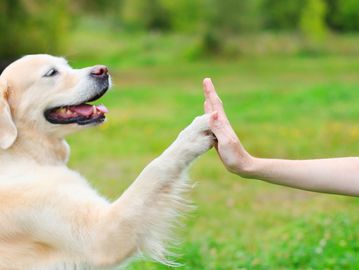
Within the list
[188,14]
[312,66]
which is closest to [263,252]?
[312,66]

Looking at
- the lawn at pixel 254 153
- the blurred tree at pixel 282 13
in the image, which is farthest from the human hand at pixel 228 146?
the blurred tree at pixel 282 13

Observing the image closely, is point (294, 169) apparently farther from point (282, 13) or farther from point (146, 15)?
point (146, 15)

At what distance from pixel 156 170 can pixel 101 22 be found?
53.3 m

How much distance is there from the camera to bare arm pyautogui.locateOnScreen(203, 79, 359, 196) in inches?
167

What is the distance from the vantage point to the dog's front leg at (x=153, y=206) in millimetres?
4148

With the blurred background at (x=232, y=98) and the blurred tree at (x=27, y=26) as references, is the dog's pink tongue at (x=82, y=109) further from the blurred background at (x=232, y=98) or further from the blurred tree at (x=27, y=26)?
the blurred tree at (x=27, y=26)

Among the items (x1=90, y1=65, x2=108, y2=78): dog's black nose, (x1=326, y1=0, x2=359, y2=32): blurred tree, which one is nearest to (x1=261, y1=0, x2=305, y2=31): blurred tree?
(x1=326, y1=0, x2=359, y2=32): blurred tree

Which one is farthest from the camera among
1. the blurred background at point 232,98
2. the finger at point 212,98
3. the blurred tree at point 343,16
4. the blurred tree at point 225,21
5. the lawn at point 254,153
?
the blurred tree at point 343,16

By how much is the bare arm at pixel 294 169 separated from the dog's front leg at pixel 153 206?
0.13m

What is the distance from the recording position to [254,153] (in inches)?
493

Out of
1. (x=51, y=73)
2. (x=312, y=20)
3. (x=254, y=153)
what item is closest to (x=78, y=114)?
(x=51, y=73)

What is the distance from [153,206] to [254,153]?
842 centimetres

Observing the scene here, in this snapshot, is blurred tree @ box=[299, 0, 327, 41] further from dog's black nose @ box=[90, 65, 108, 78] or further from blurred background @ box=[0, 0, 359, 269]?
dog's black nose @ box=[90, 65, 108, 78]

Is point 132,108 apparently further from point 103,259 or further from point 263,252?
point 103,259
